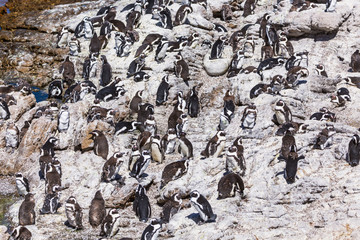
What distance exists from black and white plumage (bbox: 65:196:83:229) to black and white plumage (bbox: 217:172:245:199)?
3729 millimetres

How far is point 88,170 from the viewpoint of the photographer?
1727 cm

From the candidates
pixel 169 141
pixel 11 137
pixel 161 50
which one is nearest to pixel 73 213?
pixel 169 141

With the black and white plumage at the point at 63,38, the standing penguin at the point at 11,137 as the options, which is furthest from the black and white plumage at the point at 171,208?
the black and white plumage at the point at 63,38

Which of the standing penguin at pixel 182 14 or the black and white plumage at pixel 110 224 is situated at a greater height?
the standing penguin at pixel 182 14

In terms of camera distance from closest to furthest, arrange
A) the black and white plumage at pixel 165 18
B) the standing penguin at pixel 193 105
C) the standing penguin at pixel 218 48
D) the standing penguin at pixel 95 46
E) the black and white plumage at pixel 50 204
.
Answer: the black and white plumage at pixel 50 204, the standing penguin at pixel 193 105, the standing penguin at pixel 218 48, the standing penguin at pixel 95 46, the black and white plumage at pixel 165 18

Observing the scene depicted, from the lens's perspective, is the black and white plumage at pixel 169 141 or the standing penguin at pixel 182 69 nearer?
the black and white plumage at pixel 169 141

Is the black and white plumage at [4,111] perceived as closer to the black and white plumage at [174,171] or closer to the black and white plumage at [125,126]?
the black and white plumage at [125,126]

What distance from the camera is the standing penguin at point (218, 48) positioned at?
21.8 metres

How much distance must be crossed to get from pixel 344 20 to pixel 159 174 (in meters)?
10.6

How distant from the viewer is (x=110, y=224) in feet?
46.5

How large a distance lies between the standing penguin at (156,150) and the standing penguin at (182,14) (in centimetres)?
788

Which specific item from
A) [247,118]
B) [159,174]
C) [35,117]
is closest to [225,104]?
[247,118]

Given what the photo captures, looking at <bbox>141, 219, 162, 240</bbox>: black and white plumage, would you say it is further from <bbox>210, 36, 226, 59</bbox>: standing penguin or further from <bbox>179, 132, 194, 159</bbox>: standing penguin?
<bbox>210, 36, 226, 59</bbox>: standing penguin

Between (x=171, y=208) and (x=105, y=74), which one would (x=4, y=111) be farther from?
(x=171, y=208)
